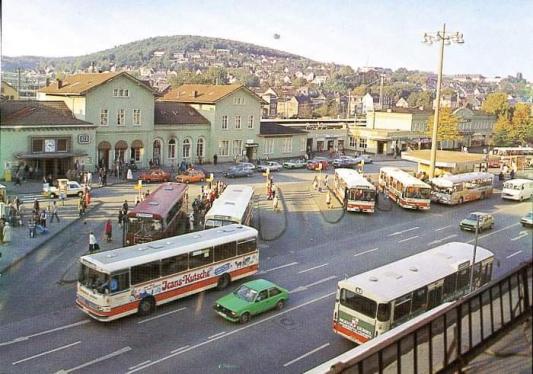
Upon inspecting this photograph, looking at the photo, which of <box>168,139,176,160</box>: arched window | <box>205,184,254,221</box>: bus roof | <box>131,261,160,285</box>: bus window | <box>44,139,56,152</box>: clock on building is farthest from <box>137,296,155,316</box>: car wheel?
<box>168,139,176,160</box>: arched window

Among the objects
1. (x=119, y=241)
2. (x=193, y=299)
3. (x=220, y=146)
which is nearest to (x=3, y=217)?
(x=119, y=241)

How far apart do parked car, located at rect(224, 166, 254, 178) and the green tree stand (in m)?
15.0

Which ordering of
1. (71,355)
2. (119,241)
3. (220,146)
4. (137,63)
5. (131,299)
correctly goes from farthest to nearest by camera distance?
(137,63), (220,146), (119,241), (131,299), (71,355)

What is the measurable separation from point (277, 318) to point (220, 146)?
776 inches

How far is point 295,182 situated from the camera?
2355cm

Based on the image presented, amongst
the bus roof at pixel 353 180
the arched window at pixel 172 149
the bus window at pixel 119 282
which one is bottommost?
the bus window at pixel 119 282

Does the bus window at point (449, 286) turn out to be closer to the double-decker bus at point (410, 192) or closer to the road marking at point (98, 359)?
the road marking at point (98, 359)

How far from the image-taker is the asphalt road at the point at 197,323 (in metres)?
7.31

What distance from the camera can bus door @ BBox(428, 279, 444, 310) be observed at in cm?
797

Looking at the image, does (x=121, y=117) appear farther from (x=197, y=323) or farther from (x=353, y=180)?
(x=197, y=323)

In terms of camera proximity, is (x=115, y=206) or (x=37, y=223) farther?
(x=115, y=206)

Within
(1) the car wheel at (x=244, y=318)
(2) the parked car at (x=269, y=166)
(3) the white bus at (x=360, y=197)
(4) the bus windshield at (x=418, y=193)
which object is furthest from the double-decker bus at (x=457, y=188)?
(1) the car wheel at (x=244, y=318)

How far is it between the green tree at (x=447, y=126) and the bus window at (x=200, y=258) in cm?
2746

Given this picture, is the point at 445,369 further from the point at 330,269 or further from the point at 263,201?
the point at 263,201
